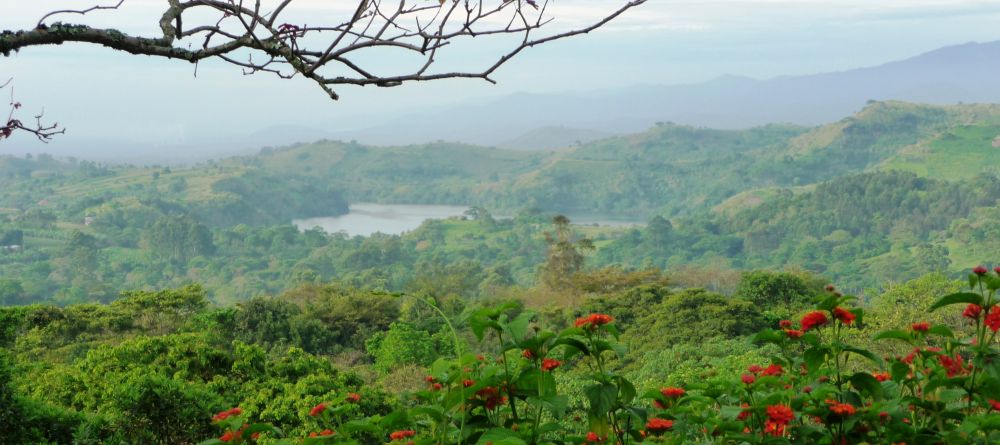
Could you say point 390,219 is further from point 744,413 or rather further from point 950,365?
point 744,413

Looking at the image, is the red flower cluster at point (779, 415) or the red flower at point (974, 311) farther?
the red flower at point (974, 311)

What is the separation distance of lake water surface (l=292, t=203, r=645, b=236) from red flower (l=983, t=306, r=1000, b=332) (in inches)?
3042

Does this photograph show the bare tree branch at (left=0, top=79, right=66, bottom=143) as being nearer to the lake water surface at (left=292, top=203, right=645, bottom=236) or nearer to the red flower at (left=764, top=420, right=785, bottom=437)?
the red flower at (left=764, top=420, right=785, bottom=437)

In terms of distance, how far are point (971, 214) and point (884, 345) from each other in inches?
2139

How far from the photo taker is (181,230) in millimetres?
59156

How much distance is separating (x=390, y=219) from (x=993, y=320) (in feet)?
295

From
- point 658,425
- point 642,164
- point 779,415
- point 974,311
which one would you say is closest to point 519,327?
point 658,425

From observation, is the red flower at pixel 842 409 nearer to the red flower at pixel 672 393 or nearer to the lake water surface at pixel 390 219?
the red flower at pixel 672 393

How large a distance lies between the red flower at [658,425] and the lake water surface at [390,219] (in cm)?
7707

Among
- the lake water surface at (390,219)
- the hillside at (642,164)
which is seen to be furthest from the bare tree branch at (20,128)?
the hillside at (642,164)

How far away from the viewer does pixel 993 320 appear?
2076 millimetres

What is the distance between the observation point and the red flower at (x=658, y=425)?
7.01ft

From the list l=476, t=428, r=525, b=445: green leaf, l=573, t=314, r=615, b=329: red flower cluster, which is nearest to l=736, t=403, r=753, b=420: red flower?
l=573, t=314, r=615, b=329: red flower cluster

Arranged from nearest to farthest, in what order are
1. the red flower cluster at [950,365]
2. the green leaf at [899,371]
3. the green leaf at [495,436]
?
the green leaf at [495,436], the green leaf at [899,371], the red flower cluster at [950,365]
